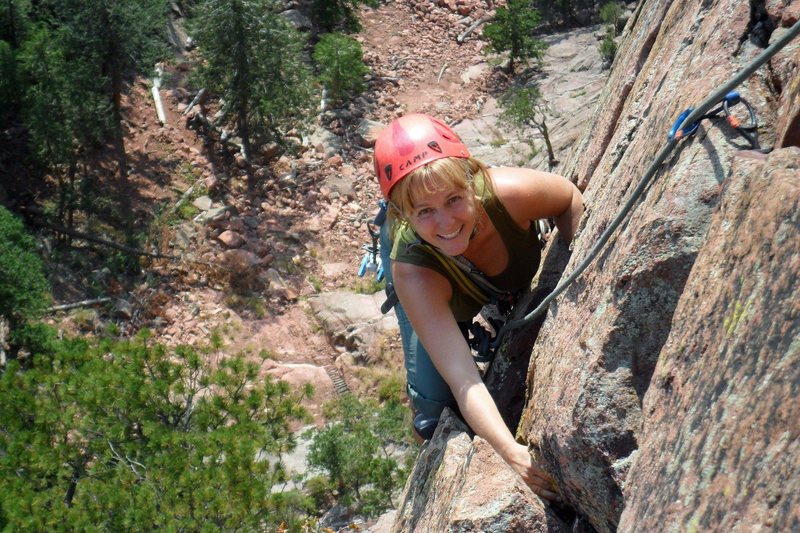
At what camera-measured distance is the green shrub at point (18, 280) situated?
12.9 m

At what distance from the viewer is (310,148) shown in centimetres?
1914

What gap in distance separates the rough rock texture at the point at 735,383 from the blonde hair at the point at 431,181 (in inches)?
36.5

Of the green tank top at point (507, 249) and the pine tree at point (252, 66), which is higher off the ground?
the green tank top at point (507, 249)

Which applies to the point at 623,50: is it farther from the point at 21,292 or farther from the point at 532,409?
the point at 21,292

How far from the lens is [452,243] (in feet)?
9.40

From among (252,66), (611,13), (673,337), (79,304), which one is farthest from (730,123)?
(611,13)

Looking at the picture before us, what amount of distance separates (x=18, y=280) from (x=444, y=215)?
39.6 ft

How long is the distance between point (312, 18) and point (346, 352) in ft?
40.4

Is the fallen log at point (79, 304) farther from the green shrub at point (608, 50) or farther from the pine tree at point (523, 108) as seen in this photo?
the green shrub at point (608, 50)

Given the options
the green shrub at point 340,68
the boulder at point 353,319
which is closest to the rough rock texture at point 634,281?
the boulder at point 353,319

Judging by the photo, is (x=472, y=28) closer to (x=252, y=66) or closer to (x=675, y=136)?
(x=252, y=66)

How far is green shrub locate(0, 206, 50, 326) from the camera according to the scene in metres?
12.9

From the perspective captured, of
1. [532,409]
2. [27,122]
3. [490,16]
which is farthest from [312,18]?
[532,409]

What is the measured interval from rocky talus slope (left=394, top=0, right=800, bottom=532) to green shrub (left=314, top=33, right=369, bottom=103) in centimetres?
1705
